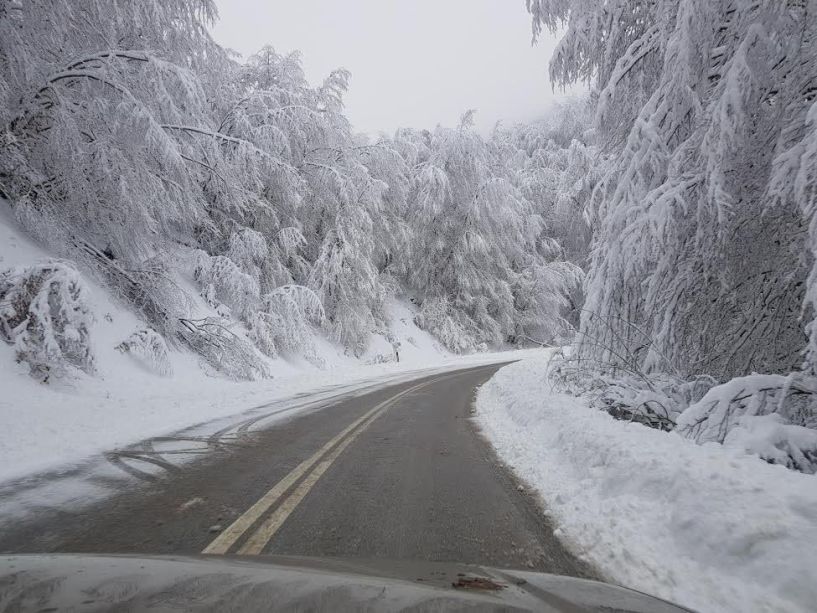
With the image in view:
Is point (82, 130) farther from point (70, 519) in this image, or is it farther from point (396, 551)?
point (396, 551)

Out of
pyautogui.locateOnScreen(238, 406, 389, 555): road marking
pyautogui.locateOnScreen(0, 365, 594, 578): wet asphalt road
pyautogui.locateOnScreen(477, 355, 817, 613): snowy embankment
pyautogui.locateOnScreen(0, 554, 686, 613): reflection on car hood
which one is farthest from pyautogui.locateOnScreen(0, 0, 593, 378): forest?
pyautogui.locateOnScreen(0, 554, 686, 613): reflection on car hood

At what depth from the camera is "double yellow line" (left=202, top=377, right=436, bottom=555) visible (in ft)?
11.3

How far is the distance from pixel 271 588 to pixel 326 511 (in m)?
2.53

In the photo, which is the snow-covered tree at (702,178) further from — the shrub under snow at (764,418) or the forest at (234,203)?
the forest at (234,203)

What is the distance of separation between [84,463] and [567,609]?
5912mm

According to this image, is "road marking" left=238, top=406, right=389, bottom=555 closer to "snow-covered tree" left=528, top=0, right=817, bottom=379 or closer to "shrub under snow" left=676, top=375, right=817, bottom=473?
"shrub under snow" left=676, top=375, right=817, bottom=473

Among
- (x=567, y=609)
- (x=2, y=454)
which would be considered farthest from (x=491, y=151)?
(x=567, y=609)

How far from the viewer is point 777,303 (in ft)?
16.8

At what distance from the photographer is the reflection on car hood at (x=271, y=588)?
1705mm

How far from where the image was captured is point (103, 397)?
33.9 ft

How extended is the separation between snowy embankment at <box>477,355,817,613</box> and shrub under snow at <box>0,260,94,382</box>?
9289mm

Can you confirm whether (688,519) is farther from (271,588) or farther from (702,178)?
(702,178)

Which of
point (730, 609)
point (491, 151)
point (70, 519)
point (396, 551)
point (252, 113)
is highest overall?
point (491, 151)

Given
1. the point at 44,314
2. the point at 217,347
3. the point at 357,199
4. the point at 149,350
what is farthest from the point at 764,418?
the point at 357,199
